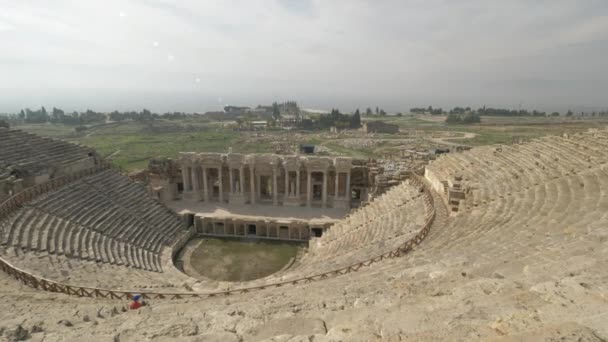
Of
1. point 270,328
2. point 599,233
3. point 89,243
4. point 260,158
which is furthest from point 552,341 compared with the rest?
point 260,158

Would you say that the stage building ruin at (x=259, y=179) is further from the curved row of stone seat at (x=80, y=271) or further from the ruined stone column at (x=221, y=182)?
the curved row of stone seat at (x=80, y=271)

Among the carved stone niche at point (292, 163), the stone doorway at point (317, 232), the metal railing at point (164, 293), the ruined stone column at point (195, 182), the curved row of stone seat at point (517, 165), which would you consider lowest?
the stone doorway at point (317, 232)

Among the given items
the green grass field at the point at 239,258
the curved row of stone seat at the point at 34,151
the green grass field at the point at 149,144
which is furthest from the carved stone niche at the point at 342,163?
the green grass field at the point at 149,144

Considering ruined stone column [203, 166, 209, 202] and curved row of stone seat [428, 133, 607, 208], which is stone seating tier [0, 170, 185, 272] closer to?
ruined stone column [203, 166, 209, 202]

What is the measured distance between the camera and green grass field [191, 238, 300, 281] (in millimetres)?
22922

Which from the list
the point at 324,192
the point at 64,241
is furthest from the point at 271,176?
the point at 64,241

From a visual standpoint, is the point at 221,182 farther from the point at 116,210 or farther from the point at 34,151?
the point at 34,151

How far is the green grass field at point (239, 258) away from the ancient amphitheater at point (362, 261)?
82.4 inches

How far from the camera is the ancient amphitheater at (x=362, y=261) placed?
5.64 meters

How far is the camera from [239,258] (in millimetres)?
25266

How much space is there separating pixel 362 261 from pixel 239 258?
45.6ft

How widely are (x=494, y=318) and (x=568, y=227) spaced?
27.4 ft

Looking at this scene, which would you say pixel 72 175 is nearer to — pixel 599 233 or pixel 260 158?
pixel 260 158

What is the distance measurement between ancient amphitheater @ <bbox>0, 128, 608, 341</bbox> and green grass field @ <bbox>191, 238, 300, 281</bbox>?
2.09 m
